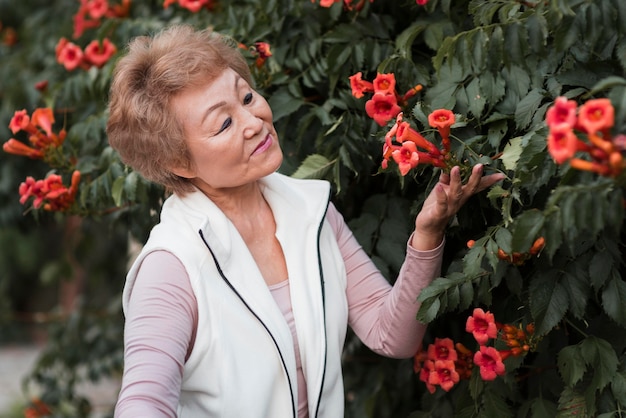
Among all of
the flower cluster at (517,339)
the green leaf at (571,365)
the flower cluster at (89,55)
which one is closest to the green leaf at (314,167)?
the flower cluster at (517,339)

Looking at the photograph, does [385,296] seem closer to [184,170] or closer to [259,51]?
[184,170]

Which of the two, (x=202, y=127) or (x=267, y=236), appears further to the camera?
(x=267, y=236)

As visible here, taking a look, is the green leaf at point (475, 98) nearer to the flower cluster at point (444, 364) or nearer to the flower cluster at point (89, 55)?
the flower cluster at point (444, 364)

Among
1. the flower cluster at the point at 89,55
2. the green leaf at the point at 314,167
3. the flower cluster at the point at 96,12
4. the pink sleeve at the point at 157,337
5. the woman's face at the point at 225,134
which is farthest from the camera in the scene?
the flower cluster at the point at 96,12

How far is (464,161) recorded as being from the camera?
2049 millimetres

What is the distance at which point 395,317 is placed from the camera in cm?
220

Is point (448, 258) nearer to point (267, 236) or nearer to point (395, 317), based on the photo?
point (395, 317)

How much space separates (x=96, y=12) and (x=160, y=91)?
62.7 inches

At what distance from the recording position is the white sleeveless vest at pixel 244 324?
6.59 feet

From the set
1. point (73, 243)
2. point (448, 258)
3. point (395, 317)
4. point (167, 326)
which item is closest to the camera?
point (167, 326)

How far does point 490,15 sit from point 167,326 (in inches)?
39.2

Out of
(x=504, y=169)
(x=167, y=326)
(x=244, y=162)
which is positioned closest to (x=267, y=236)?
(x=244, y=162)

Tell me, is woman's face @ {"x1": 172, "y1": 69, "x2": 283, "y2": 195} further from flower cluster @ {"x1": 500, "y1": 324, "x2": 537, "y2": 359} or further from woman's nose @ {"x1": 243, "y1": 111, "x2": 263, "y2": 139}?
flower cluster @ {"x1": 500, "y1": 324, "x2": 537, "y2": 359}

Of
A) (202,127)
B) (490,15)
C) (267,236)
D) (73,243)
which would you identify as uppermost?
(490,15)
